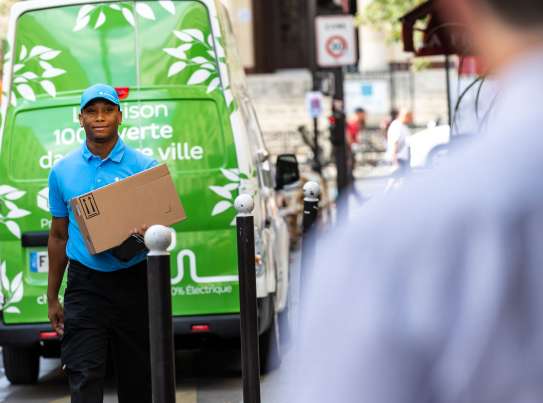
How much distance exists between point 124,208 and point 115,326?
565 mm

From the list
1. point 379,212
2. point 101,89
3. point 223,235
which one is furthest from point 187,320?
point 379,212

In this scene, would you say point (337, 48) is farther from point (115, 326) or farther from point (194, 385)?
point (115, 326)

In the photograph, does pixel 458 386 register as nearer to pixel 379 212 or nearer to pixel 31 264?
pixel 379 212

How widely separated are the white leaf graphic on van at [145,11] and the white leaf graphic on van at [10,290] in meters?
1.84

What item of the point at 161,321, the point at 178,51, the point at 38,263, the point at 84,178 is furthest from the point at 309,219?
the point at 161,321

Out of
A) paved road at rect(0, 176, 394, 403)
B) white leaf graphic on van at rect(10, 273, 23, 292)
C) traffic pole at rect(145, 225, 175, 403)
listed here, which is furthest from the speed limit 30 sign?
traffic pole at rect(145, 225, 175, 403)

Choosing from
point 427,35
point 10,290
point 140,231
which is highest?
point 427,35

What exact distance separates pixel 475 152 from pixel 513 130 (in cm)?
5

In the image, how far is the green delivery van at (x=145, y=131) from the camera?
28.3ft

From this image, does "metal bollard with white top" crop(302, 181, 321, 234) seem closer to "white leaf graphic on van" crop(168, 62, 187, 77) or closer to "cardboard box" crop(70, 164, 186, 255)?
"white leaf graphic on van" crop(168, 62, 187, 77)

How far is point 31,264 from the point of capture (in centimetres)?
864

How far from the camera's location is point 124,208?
625 centimetres

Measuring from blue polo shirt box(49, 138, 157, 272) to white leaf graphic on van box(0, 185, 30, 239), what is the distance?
7.70ft

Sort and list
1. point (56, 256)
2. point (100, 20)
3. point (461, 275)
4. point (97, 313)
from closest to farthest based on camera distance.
Result: point (461, 275) < point (97, 313) < point (56, 256) < point (100, 20)
